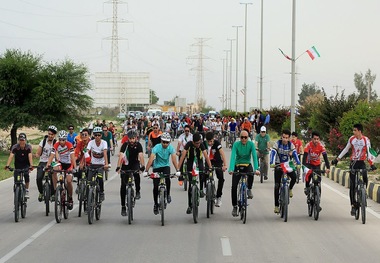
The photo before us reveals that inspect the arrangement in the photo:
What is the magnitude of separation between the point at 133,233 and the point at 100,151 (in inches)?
105

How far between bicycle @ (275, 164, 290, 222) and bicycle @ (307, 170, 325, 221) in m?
0.55

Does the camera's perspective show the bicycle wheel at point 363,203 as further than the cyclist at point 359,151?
No

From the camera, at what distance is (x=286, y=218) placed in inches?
594

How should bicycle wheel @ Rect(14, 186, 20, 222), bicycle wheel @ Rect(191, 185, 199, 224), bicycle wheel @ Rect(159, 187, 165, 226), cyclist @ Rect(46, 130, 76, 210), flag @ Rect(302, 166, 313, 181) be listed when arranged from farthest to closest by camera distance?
cyclist @ Rect(46, 130, 76, 210) < flag @ Rect(302, 166, 313, 181) < bicycle wheel @ Rect(14, 186, 20, 222) < bicycle wheel @ Rect(191, 185, 199, 224) < bicycle wheel @ Rect(159, 187, 165, 226)

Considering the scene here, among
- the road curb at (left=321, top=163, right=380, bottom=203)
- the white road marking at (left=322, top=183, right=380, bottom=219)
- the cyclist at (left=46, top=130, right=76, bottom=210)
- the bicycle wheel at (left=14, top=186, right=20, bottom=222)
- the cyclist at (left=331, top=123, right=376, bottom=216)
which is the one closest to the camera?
the bicycle wheel at (left=14, top=186, right=20, bottom=222)

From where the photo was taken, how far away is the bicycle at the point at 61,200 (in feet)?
48.9

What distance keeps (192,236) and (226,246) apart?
124 cm

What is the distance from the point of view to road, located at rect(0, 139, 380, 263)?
36.7 feet

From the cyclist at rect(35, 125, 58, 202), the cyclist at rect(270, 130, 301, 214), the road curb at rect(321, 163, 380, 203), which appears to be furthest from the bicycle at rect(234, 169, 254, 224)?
the road curb at rect(321, 163, 380, 203)

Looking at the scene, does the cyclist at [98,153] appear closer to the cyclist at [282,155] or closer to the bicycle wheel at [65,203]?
the bicycle wheel at [65,203]

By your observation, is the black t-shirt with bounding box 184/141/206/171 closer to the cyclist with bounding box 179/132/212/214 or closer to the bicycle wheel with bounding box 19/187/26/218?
the cyclist with bounding box 179/132/212/214

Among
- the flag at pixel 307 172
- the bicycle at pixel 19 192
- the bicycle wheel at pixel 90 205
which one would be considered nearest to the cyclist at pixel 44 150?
the bicycle at pixel 19 192

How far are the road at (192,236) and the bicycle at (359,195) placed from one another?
0.25 meters

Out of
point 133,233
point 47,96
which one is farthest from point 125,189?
point 47,96
